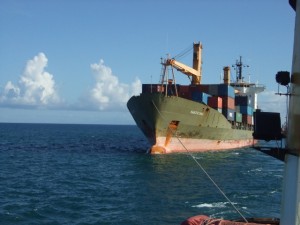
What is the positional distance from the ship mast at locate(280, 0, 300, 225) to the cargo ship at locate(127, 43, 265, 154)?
2457 centimetres

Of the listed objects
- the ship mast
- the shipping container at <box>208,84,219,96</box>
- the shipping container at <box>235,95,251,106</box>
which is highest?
the shipping container at <box>208,84,219,96</box>

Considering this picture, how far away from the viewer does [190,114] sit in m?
41.9

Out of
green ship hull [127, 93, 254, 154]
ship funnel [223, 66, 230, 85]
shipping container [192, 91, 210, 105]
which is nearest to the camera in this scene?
green ship hull [127, 93, 254, 154]

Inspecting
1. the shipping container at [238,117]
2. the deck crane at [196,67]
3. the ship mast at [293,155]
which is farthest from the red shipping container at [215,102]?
the ship mast at [293,155]

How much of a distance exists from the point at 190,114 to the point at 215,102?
324 inches

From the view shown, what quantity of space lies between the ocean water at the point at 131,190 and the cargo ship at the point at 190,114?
3858 millimetres

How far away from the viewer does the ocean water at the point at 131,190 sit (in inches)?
674

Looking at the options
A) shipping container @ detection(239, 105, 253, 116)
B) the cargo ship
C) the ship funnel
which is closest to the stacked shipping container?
the cargo ship

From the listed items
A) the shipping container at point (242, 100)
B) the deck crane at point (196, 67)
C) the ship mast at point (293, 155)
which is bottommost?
the ship mast at point (293, 155)

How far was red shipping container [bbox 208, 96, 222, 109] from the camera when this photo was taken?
4883 centimetres

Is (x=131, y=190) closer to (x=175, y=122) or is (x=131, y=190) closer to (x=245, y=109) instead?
(x=175, y=122)

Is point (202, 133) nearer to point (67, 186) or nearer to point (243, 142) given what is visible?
point (243, 142)

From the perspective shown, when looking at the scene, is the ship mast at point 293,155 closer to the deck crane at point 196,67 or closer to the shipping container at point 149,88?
the deck crane at point 196,67

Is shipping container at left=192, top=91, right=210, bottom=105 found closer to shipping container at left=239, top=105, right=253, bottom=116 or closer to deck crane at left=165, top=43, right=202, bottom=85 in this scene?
deck crane at left=165, top=43, right=202, bottom=85
